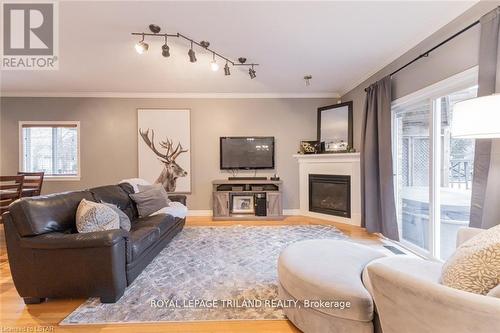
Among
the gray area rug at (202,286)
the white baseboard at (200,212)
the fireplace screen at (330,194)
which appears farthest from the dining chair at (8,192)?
the fireplace screen at (330,194)

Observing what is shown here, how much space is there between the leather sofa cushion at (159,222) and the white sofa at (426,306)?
2.29 meters

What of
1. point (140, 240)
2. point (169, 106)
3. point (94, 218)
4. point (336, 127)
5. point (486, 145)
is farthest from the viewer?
point (169, 106)

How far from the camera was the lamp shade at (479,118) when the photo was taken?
1.36 meters

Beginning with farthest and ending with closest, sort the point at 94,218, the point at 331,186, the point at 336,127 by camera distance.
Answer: the point at 336,127
the point at 331,186
the point at 94,218

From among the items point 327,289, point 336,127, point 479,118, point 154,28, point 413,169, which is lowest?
point 327,289

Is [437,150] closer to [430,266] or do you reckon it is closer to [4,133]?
[430,266]

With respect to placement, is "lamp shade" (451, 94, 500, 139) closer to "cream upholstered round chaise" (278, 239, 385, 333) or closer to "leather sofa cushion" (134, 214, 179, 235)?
"cream upholstered round chaise" (278, 239, 385, 333)

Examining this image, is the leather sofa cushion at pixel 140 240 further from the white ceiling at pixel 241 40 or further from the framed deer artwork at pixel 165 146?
the framed deer artwork at pixel 165 146

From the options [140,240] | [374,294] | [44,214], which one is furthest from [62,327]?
[374,294]

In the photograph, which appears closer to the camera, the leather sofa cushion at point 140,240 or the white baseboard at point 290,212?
the leather sofa cushion at point 140,240

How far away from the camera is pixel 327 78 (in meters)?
4.29

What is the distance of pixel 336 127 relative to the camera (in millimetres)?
4879

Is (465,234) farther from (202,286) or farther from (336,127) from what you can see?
(336,127)

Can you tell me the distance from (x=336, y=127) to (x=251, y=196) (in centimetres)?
222
